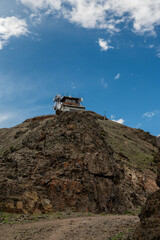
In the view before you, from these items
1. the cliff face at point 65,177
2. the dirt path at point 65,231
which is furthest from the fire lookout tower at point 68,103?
the dirt path at point 65,231

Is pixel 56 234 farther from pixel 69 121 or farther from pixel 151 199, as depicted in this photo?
pixel 69 121

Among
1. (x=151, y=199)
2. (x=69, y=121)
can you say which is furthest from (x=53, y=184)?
(x=151, y=199)

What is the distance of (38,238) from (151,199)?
265 inches

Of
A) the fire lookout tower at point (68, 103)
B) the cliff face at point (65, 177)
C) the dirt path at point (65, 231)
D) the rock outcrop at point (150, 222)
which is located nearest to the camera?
the rock outcrop at point (150, 222)

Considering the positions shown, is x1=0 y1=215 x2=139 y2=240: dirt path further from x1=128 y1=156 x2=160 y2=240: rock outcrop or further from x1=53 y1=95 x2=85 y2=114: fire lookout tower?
x1=53 y1=95 x2=85 y2=114: fire lookout tower

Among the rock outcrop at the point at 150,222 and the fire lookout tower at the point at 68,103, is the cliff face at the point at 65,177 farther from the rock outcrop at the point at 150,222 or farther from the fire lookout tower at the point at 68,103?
the fire lookout tower at the point at 68,103

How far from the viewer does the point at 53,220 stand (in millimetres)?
16953

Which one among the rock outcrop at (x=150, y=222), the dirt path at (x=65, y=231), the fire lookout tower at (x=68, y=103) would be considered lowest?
the dirt path at (x=65, y=231)

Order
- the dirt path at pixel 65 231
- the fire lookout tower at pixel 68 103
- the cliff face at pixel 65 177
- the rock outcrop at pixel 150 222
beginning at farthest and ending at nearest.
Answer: the fire lookout tower at pixel 68 103, the cliff face at pixel 65 177, the dirt path at pixel 65 231, the rock outcrop at pixel 150 222

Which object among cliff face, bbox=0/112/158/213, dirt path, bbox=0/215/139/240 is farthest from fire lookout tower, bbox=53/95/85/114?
dirt path, bbox=0/215/139/240

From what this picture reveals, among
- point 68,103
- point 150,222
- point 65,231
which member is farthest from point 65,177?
point 68,103

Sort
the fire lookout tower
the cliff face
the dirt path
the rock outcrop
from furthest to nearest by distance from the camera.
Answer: the fire lookout tower
the cliff face
the dirt path
the rock outcrop

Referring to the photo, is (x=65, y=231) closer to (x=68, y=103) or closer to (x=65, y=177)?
(x=65, y=177)

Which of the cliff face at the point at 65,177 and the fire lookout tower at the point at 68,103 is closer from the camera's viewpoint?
the cliff face at the point at 65,177
